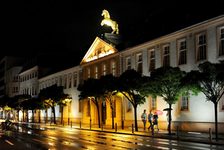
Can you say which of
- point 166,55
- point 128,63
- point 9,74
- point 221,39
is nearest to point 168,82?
point 221,39

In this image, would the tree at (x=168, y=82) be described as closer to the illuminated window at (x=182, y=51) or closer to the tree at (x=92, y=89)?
the illuminated window at (x=182, y=51)

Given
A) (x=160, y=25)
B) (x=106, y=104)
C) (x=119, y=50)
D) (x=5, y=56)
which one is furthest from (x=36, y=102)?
(x=5, y=56)

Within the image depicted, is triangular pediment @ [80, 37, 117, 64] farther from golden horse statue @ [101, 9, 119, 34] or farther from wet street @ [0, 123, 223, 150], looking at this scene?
wet street @ [0, 123, 223, 150]

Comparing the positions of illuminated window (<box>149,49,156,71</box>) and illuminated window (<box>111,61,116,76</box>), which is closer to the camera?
illuminated window (<box>149,49,156,71</box>)

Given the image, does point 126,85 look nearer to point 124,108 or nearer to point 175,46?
point 175,46

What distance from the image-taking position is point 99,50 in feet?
169

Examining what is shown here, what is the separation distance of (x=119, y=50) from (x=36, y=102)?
830 inches

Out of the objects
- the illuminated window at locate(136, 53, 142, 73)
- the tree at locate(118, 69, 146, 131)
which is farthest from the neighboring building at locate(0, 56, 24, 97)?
the tree at locate(118, 69, 146, 131)

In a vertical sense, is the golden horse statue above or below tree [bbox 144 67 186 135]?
above

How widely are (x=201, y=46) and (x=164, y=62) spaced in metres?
5.71

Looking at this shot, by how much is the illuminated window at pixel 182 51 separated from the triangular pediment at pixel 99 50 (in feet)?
41.9

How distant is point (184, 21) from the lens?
36.2 metres

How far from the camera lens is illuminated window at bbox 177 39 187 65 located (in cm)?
3475

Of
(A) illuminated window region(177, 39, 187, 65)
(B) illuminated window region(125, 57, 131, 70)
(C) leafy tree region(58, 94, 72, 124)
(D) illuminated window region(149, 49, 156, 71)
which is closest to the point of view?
(A) illuminated window region(177, 39, 187, 65)
